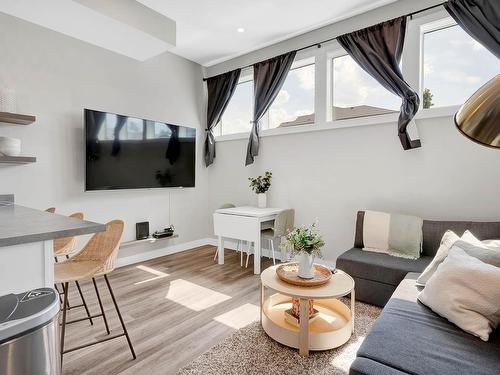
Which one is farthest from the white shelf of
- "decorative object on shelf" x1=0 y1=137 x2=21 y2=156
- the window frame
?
the window frame

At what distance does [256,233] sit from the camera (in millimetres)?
3438

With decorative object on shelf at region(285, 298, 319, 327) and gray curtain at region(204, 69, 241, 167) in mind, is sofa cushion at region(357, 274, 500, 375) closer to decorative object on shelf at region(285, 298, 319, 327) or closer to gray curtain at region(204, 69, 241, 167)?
decorative object on shelf at region(285, 298, 319, 327)

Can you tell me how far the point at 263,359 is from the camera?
185cm

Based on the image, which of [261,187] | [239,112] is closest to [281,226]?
[261,187]

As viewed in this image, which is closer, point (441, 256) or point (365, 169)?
point (441, 256)

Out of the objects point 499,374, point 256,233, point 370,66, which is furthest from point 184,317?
point 370,66

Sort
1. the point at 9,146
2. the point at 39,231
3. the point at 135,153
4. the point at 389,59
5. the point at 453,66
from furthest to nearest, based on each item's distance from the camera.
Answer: the point at 135,153
the point at 389,59
the point at 453,66
the point at 9,146
the point at 39,231

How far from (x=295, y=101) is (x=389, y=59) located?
4.23 ft

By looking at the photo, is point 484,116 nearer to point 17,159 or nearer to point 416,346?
point 416,346

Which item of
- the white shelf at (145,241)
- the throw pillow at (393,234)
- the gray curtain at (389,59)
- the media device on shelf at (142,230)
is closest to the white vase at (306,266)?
the throw pillow at (393,234)

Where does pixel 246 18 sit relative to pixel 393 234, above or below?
above

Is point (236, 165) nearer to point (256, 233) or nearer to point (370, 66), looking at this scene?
point (256, 233)

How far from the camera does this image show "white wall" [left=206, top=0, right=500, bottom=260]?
276 cm

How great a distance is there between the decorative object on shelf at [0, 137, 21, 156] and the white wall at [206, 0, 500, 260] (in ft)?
8.81
